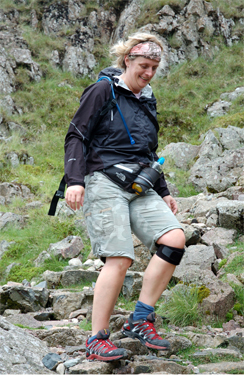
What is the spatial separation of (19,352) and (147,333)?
921mm

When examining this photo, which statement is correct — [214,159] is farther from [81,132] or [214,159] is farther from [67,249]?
[81,132]

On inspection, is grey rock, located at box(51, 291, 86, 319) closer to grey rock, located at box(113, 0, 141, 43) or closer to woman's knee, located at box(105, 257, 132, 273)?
woman's knee, located at box(105, 257, 132, 273)

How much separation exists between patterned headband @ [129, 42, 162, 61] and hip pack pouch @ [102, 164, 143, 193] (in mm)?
939

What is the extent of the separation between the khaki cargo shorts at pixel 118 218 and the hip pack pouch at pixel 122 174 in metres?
0.04

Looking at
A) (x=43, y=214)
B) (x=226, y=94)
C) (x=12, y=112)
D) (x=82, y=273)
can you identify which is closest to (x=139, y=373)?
(x=82, y=273)

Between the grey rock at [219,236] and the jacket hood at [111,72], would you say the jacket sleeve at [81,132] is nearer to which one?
the jacket hood at [111,72]

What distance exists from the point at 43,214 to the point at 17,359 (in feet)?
22.5

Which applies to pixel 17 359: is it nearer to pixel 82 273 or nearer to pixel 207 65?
pixel 82 273

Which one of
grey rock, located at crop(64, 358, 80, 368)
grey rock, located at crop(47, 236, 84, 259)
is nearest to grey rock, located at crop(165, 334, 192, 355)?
grey rock, located at crop(64, 358, 80, 368)

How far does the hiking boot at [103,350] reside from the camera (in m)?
2.39

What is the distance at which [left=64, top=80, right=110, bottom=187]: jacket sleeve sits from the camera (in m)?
2.74

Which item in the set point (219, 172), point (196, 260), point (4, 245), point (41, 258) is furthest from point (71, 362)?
point (219, 172)

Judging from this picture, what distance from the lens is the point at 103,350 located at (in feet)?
7.98

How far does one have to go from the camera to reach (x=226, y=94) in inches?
577
